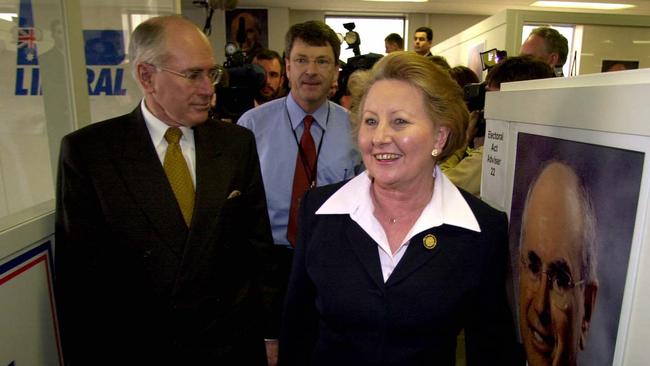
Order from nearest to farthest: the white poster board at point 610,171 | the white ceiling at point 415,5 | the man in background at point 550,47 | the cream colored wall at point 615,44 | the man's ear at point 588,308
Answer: the white poster board at point 610,171, the man's ear at point 588,308, the man in background at point 550,47, the cream colored wall at point 615,44, the white ceiling at point 415,5

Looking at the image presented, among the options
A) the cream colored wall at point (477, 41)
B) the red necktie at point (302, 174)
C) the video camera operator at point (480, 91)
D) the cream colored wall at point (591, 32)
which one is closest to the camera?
the video camera operator at point (480, 91)

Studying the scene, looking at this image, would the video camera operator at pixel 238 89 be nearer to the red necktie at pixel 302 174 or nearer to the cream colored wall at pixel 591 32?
the red necktie at pixel 302 174

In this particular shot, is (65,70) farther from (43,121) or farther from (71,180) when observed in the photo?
(71,180)

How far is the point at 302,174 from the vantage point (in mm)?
1845

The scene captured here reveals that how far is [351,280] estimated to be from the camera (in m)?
1.10

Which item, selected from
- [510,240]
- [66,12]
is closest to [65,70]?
[66,12]

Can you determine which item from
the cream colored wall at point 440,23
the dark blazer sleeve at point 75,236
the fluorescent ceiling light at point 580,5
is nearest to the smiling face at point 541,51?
the dark blazer sleeve at point 75,236

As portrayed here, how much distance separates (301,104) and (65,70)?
892 millimetres

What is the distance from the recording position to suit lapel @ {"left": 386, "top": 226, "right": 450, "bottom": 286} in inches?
42.0

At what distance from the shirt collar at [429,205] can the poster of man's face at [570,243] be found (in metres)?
0.15

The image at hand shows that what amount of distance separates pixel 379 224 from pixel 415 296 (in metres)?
0.21

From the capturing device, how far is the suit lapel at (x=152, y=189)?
122 cm

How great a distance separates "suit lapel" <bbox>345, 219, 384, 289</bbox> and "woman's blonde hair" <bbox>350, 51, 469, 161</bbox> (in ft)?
1.03

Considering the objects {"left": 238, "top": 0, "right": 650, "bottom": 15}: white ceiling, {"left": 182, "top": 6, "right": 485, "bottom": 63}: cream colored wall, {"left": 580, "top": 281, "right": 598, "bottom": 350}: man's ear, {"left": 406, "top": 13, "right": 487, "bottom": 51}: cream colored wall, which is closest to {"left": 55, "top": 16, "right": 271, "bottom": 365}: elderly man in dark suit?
{"left": 580, "top": 281, "right": 598, "bottom": 350}: man's ear
